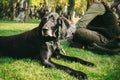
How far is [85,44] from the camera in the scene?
35.9 ft

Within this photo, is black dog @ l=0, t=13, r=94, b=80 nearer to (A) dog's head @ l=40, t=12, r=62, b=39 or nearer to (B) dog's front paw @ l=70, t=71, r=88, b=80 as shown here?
(A) dog's head @ l=40, t=12, r=62, b=39

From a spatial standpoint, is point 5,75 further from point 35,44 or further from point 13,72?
point 35,44

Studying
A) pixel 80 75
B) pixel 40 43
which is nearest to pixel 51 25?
pixel 40 43

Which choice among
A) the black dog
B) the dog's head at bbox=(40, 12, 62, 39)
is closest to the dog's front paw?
the black dog

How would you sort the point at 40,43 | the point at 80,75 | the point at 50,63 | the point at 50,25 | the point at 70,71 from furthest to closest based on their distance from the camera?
the point at 40,43 → the point at 50,25 → the point at 50,63 → the point at 70,71 → the point at 80,75

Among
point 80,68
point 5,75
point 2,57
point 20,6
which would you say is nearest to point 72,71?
point 80,68

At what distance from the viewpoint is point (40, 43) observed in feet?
27.2

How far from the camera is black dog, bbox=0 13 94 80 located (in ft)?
26.4

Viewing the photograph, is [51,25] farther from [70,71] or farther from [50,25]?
[70,71]

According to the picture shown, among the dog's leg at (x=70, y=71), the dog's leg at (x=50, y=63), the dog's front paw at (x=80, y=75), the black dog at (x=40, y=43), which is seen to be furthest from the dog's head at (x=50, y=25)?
A: the dog's front paw at (x=80, y=75)

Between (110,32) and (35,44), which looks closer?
(35,44)

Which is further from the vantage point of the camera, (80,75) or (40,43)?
(40,43)

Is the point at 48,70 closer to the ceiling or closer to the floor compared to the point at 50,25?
closer to the floor

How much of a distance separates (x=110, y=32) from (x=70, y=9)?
17.6m
